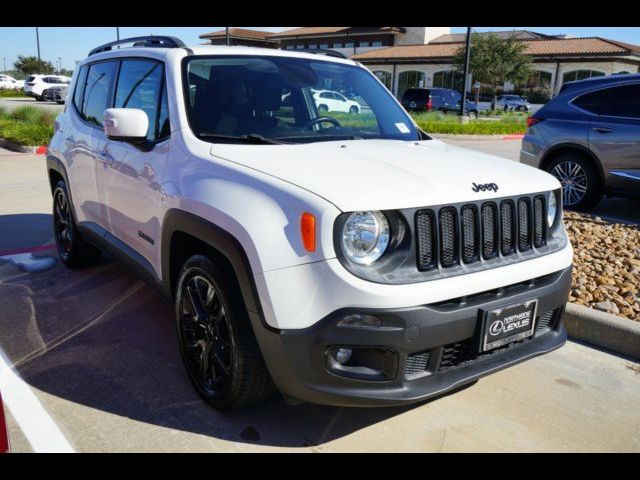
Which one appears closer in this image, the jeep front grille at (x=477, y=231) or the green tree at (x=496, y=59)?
the jeep front grille at (x=477, y=231)

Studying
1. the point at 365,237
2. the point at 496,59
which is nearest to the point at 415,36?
the point at 496,59

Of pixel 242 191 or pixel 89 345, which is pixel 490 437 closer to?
pixel 242 191

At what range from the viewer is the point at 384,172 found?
2797 mm

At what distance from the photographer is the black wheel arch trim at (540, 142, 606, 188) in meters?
7.49

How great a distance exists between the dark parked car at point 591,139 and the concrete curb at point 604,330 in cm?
379

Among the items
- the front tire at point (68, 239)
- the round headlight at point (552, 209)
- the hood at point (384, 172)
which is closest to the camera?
the hood at point (384, 172)

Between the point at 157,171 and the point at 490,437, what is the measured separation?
2.24 meters

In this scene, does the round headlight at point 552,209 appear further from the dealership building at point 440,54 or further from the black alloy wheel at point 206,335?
the dealership building at point 440,54

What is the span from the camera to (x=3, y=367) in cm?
364

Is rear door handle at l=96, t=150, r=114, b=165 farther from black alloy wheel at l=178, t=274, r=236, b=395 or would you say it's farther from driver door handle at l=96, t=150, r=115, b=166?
black alloy wheel at l=178, t=274, r=236, b=395

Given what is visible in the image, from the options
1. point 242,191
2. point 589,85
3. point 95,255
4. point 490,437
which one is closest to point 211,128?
point 242,191

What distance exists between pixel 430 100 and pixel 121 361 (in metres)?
30.6

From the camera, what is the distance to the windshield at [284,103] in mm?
3420

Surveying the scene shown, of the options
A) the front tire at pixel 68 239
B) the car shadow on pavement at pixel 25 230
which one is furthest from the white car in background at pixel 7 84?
the front tire at pixel 68 239
